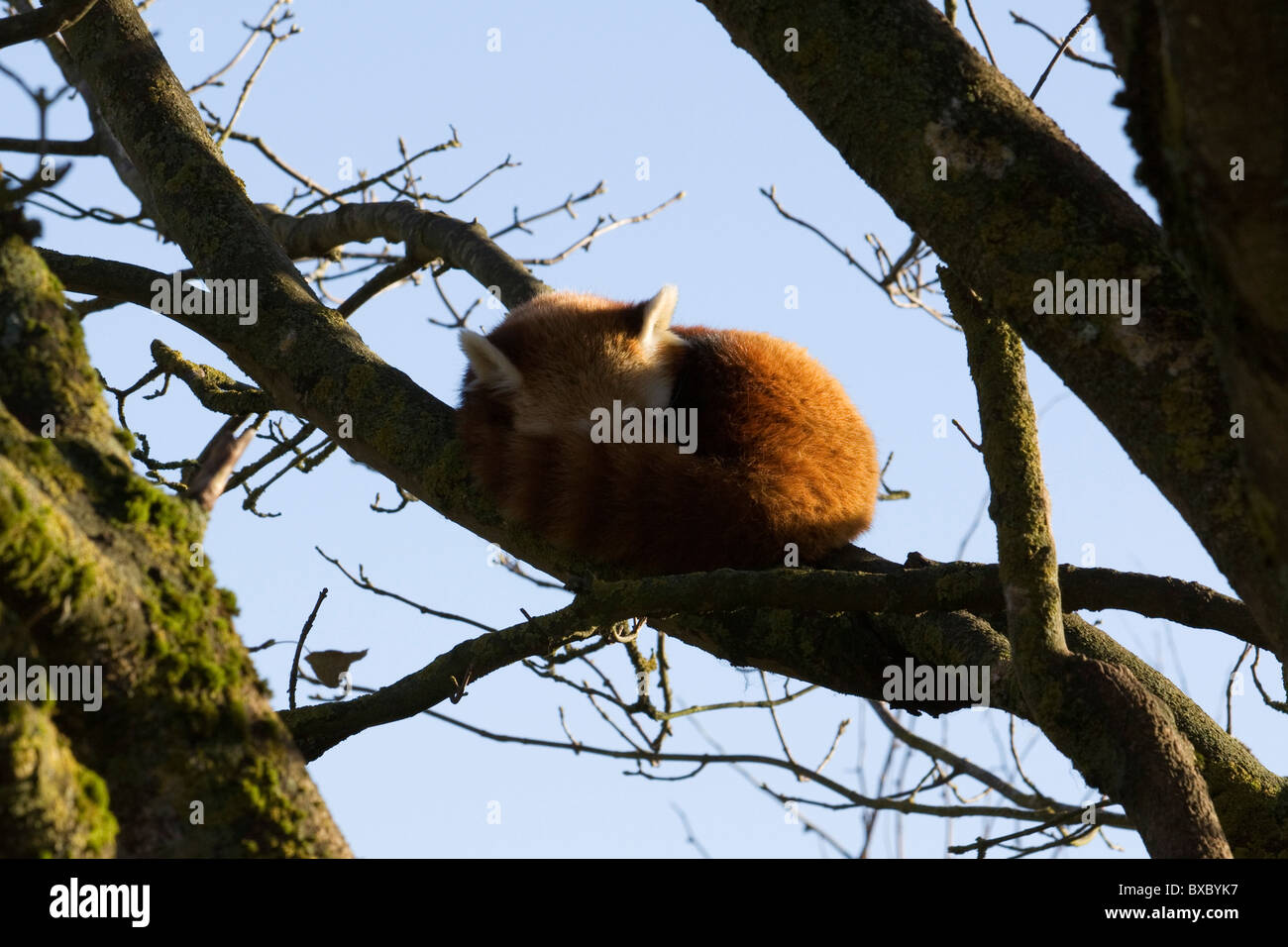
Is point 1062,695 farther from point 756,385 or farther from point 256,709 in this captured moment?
point 756,385

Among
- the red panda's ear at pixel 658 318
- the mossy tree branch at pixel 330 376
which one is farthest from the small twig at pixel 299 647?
the red panda's ear at pixel 658 318

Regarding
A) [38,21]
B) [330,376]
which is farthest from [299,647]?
[38,21]

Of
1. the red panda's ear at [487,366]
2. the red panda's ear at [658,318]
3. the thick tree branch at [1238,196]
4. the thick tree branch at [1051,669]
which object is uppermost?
the red panda's ear at [658,318]

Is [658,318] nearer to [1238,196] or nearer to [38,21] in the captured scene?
[38,21]

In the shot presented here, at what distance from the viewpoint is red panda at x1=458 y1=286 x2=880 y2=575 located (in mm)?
3396

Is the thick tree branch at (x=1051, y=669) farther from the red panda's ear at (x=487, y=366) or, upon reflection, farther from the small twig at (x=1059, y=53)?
the red panda's ear at (x=487, y=366)

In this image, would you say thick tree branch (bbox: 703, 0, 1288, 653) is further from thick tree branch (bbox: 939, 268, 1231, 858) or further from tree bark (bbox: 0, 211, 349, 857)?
tree bark (bbox: 0, 211, 349, 857)

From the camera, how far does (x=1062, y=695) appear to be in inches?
83.0

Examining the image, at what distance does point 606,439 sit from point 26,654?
7.71 ft

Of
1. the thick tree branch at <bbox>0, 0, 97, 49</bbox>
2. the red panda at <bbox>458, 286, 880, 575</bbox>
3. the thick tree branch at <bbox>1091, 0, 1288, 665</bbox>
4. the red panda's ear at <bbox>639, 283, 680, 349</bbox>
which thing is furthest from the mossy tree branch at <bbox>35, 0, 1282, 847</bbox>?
the red panda's ear at <bbox>639, 283, 680, 349</bbox>

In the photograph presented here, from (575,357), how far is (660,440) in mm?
962

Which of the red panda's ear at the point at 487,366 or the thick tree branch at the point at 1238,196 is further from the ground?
the red panda's ear at the point at 487,366

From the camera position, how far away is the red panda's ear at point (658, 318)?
4.72 m
